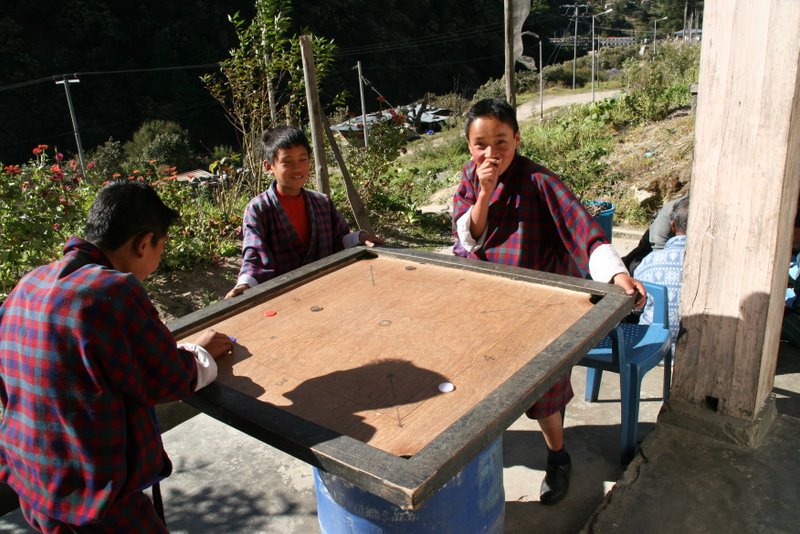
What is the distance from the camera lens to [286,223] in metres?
2.75

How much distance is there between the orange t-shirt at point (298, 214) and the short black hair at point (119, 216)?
1.25 m

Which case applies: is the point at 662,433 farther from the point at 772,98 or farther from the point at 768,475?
the point at 772,98

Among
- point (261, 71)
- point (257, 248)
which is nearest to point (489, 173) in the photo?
point (257, 248)

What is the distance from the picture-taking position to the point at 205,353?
5.26 feet

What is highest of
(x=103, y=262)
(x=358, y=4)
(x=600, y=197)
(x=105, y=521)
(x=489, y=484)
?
(x=358, y=4)

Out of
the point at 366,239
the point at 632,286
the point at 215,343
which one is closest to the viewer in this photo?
the point at 215,343

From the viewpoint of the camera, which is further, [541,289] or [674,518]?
[674,518]

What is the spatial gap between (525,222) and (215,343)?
121cm

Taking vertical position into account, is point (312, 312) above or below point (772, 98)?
below

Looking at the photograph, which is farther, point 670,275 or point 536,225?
point 670,275

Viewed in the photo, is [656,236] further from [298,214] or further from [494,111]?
[298,214]

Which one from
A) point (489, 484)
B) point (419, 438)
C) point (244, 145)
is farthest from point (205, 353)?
point (244, 145)

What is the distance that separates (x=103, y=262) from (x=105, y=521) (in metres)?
0.59

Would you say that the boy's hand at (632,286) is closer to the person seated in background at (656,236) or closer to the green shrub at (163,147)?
the person seated in background at (656,236)
